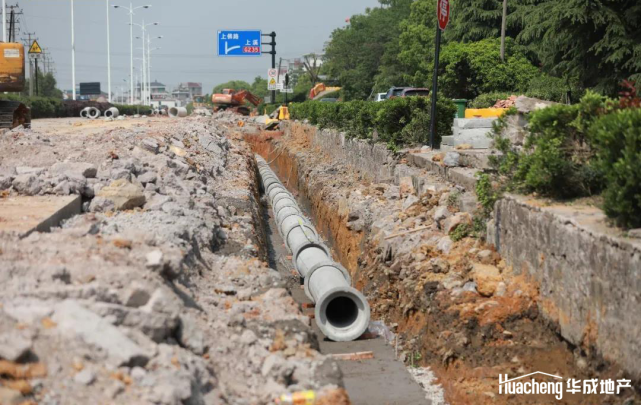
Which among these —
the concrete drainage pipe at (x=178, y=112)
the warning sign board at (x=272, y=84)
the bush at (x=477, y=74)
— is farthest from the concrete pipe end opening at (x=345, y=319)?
the concrete drainage pipe at (x=178, y=112)

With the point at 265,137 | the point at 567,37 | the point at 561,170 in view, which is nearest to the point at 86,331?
the point at 561,170

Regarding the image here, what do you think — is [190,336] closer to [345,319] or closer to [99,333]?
[99,333]

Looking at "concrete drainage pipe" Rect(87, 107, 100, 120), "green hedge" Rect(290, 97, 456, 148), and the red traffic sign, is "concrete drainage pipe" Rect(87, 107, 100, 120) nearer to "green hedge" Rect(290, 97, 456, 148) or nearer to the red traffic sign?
"green hedge" Rect(290, 97, 456, 148)

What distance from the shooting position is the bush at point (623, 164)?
6.07 meters

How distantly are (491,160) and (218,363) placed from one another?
205 inches

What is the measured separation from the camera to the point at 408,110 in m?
16.2

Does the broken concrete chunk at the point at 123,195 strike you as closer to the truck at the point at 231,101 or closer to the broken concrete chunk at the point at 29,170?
the broken concrete chunk at the point at 29,170

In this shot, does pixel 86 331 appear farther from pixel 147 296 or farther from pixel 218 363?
pixel 218 363

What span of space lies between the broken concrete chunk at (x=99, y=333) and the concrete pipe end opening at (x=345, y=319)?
4790 mm

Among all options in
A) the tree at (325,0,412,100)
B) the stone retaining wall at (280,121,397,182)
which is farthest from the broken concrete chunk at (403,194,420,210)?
the tree at (325,0,412,100)

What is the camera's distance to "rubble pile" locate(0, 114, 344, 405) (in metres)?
4.27

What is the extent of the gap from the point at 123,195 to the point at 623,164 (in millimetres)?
5500

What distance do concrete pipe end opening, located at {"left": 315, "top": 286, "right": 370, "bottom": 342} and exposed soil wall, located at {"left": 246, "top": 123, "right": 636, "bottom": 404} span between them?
0.59 metres

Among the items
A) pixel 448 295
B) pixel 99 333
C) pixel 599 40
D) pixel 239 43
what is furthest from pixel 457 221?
pixel 239 43
